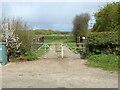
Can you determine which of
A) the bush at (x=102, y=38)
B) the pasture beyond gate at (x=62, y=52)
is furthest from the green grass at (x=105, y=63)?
the pasture beyond gate at (x=62, y=52)

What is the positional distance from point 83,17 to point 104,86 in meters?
41.9

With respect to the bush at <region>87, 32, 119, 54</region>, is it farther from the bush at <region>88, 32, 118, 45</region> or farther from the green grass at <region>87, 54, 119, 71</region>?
the green grass at <region>87, 54, 119, 71</region>

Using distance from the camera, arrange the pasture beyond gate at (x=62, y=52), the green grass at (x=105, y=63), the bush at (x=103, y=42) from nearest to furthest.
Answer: the green grass at (x=105, y=63) → the bush at (x=103, y=42) → the pasture beyond gate at (x=62, y=52)

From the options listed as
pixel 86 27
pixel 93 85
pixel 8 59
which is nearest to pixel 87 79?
pixel 93 85

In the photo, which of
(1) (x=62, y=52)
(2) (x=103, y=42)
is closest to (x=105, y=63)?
(2) (x=103, y=42)

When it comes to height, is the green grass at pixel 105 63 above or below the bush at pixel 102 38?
below

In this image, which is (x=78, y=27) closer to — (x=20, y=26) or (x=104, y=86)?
(x=20, y=26)

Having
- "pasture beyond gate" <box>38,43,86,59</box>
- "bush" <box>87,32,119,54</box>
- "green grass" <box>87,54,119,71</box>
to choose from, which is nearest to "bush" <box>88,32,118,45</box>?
"bush" <box>87,32,119,54</box>

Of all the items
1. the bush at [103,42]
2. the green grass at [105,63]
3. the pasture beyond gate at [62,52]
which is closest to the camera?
the green grass at [105,63]

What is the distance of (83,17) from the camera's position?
52.2 m

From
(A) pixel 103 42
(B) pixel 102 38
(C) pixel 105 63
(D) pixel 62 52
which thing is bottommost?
(C) pixel 105 63

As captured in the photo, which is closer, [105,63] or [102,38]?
[105,63]

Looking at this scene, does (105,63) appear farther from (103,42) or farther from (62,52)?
(62,52)

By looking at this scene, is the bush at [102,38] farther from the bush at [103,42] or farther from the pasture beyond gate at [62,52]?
the pasture beyond gate at [62,52]
